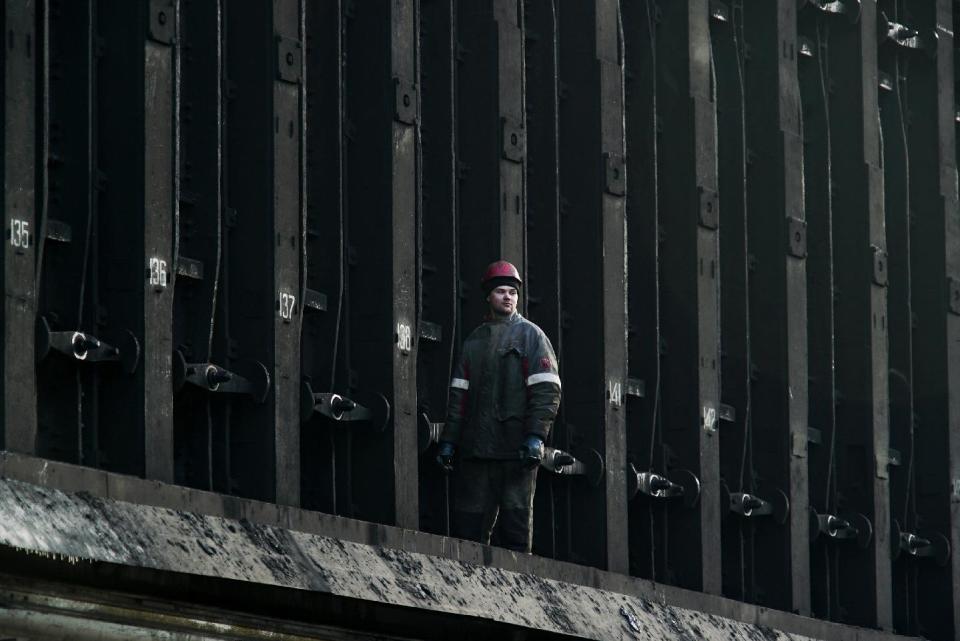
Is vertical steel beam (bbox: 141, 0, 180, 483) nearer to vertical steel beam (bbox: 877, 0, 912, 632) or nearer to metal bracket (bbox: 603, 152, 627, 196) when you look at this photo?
metal bracket (bbox: 603, 152, 627, 196)

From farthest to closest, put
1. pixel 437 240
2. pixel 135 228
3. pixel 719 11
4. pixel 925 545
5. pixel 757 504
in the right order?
pixel 925 545 < pixel 719 11 < pixel 757 504 < pixel 437 240 < pixel 135 228

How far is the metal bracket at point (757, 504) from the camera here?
23688mm

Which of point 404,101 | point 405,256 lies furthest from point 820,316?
point 404,101

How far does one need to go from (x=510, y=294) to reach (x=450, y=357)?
6.42 feet

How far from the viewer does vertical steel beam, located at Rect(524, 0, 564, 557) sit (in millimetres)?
21109

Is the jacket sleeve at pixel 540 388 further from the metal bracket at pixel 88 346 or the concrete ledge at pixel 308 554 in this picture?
the metal bracket at pixel 88 346

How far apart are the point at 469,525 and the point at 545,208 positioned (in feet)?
12.8

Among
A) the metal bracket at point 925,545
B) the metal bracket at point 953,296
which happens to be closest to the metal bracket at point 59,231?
the metal bracket at point 925,545

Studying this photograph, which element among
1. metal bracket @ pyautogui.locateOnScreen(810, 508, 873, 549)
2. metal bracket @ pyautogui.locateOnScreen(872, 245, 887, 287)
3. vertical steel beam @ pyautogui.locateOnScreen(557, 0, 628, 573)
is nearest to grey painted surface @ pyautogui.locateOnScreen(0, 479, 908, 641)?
vertical steel beam @ pyautogui.locateOnScreen(557, 0, 628, 573)

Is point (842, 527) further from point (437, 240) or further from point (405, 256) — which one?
point (405, 256)

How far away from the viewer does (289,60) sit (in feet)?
57.6

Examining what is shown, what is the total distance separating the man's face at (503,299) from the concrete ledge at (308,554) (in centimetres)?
146

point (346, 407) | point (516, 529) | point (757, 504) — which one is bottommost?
point (757, 504)

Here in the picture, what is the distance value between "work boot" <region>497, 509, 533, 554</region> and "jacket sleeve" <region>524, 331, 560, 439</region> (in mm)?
616
